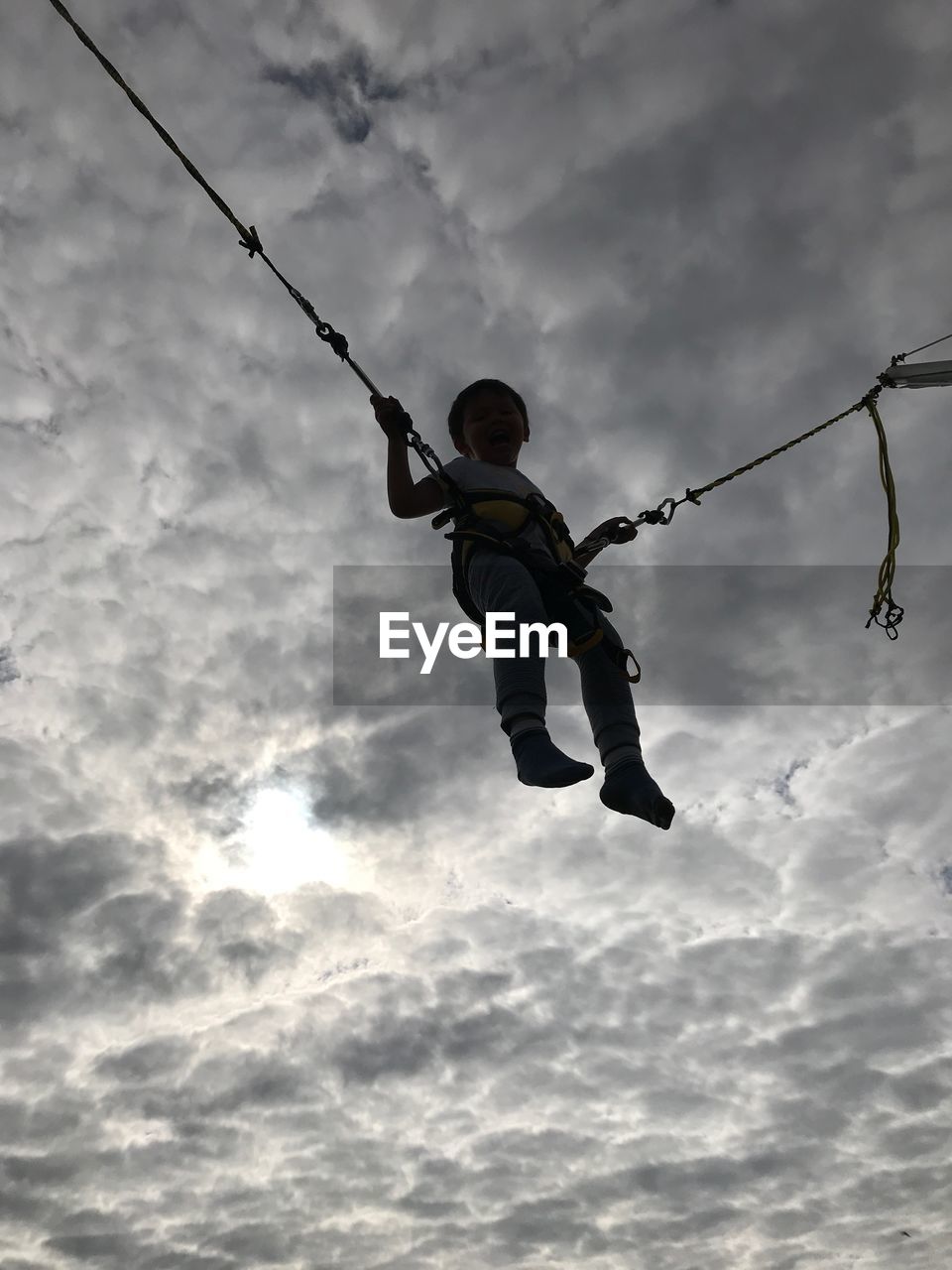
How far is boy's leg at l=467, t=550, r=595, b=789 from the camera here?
17.7 feet

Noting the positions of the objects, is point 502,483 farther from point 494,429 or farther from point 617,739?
point 617,739

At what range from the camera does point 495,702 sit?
18.9 feet

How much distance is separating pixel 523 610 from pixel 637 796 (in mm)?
1197

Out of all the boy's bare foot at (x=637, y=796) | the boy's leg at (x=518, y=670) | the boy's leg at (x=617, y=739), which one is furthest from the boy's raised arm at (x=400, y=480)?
the boy's bare foot at (x=637, y=796)

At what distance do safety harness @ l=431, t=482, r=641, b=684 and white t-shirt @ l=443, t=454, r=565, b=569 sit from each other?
0.02 metres

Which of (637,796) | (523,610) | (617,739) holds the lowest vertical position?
(637,796)

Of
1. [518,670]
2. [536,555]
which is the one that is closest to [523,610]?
[518,670]

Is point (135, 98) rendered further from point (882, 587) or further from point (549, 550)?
point (882, 587)

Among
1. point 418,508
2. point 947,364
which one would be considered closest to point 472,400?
point 418,508

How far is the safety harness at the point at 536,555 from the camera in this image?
5.90 meters

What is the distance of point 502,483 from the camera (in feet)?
20.8

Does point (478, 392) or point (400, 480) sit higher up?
point (478, 392)

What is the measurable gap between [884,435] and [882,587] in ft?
5.08

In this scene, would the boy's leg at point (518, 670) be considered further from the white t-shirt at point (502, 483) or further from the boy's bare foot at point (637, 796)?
the boy's bare foot at point (637, 796)
